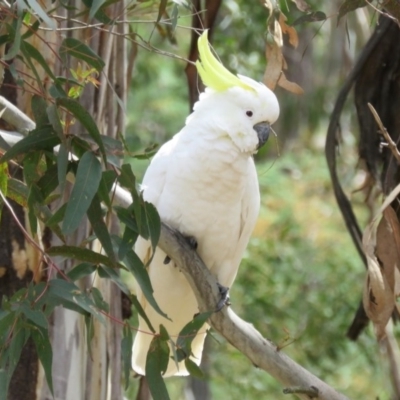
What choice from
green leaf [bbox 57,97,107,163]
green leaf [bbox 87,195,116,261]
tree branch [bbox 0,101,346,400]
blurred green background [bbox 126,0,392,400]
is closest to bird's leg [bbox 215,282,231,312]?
tree branch [bbox 0,101,346,400]

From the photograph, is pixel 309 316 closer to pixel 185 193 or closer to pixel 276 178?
pixel 276 178

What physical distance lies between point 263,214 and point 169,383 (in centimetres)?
110

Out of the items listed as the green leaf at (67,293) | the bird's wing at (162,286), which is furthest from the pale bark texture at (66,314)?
the green leaf at (67,293)

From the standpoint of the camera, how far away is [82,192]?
1.13m

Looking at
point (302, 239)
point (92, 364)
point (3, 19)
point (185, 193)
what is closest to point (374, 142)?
point (185, 193)

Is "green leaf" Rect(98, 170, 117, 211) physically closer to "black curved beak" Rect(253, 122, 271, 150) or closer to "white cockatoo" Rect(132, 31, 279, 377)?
"white cockatoo" Rect(132, 31, 279, 377)

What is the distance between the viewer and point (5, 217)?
1.98m

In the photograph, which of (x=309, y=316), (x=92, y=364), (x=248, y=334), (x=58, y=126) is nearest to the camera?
(x=58, y=126)

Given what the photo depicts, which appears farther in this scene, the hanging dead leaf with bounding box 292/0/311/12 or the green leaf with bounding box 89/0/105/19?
the hanging dead leaf with bounding box 292/0/311/12

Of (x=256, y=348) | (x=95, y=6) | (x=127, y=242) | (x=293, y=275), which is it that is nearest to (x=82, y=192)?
(x=127, y=242)

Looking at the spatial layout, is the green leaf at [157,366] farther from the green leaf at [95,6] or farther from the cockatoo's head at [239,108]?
the cockatoo's head at [239,108]

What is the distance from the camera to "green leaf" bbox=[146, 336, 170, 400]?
4.20 feet

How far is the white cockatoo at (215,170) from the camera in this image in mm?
1824

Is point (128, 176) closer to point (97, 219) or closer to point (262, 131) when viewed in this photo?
point (97, 219)
